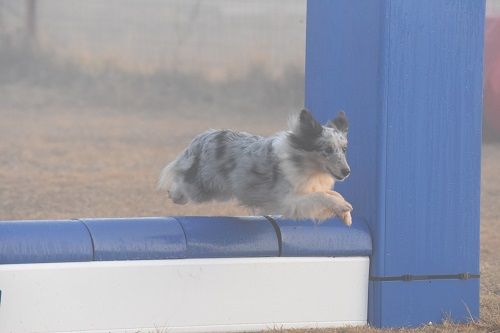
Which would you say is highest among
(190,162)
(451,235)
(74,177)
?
(190,162)

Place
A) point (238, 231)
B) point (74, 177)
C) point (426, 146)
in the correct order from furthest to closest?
point (74, 177)
point (426, 146)
point (238, 231)

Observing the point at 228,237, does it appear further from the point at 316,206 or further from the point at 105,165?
the point at 105,165

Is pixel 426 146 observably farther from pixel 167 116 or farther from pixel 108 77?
pixel 108 77

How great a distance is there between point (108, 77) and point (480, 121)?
50.2ft

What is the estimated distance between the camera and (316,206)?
560cm

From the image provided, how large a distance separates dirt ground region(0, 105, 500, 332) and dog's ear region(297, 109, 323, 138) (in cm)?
190

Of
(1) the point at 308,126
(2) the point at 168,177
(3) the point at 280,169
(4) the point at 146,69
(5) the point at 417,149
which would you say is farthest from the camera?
(4) the point at 146,69

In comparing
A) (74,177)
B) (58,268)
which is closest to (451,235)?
(58,268)

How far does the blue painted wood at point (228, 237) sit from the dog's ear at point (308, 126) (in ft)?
1.90

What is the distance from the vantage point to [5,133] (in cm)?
1709

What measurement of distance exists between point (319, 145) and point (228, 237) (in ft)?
2.35

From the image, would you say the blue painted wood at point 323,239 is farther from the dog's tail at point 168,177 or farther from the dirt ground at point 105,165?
the dirt ground at point 105,165

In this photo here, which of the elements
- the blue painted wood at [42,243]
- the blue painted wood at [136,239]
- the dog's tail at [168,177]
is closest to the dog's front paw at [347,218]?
the blue painted wood at [136,239]

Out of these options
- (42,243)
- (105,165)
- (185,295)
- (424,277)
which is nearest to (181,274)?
(185,295)
